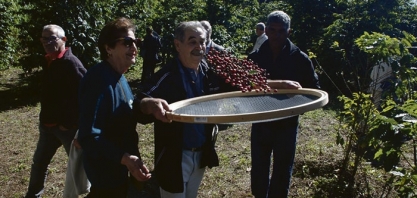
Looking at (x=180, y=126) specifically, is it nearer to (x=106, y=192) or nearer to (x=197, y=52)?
(x=197, y=52)

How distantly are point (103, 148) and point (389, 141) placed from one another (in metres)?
1.77

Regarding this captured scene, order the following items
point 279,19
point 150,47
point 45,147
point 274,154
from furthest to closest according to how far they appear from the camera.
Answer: point 150,47
point 45,147
point 274,154
point 279,19

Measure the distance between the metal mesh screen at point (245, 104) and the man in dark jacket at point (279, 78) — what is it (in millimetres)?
728

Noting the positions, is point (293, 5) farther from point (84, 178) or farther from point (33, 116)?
point (84, 178)

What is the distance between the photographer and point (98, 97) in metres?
2.15

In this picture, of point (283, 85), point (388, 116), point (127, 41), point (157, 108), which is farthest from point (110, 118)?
point (388, 116)

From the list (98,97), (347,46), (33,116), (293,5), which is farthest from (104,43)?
(293,5)

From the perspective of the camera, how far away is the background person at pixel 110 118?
2107mm

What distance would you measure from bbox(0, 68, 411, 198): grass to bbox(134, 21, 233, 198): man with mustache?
1973 millimetres

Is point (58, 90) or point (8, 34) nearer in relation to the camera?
point (58, 90)

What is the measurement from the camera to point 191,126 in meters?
2.60

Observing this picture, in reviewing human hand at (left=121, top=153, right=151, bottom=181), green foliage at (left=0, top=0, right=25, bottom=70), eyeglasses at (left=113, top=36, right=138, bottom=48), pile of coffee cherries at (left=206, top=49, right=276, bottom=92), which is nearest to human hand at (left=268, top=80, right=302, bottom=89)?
pile of coffee cherries at (left=206, top=49, right=276, bottom=92)

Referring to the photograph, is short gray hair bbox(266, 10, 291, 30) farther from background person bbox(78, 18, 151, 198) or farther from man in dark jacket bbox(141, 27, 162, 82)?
man in dark jacket bbox(141, 27, 162, 82)

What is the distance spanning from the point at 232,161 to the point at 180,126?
3.13m
